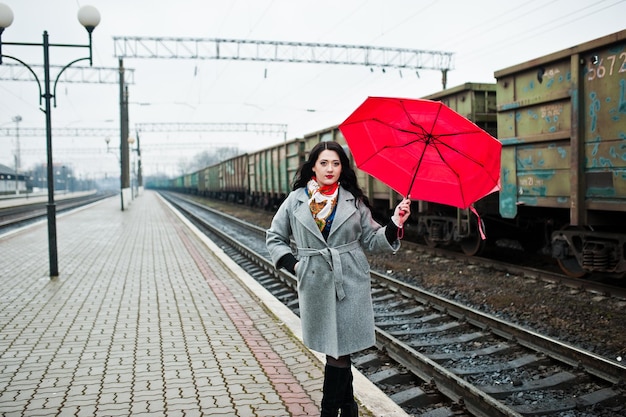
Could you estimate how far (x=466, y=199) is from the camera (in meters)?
3.05

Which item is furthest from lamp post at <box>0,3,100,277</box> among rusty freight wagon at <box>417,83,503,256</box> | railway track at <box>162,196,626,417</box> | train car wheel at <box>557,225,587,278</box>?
train car wheel at <box>557,225,587,278</box>

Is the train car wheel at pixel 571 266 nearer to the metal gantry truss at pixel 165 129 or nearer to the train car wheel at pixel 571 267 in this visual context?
the train car wheel at pixel 571 267

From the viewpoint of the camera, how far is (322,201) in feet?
9.65

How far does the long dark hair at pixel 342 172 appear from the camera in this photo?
300 cm

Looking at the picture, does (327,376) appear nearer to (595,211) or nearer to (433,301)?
(433,301)

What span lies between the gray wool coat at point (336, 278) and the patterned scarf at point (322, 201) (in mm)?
33

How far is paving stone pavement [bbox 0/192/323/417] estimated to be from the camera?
12.3ft

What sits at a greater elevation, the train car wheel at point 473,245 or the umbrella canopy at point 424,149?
the umbrella canopy at point 424,149

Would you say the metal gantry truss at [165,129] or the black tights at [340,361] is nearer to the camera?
the black tights at [340,361]

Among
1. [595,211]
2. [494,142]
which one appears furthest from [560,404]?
[595,211]

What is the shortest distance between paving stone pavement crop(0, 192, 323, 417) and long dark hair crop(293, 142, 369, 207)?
1.50 meters

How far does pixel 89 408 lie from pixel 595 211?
611cm

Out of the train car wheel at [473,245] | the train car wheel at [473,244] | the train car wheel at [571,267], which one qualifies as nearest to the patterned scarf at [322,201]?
the train car wheel at [571,267]

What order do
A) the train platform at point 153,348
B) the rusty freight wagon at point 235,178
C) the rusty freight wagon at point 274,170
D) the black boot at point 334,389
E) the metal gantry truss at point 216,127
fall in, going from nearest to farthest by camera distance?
the black boot at point 334,389
the train platform at point 153,348
the rusty freight wagon at point 274,170
the rusty freight wagon at point 235,178
the metal gantry truss at point 216,127
